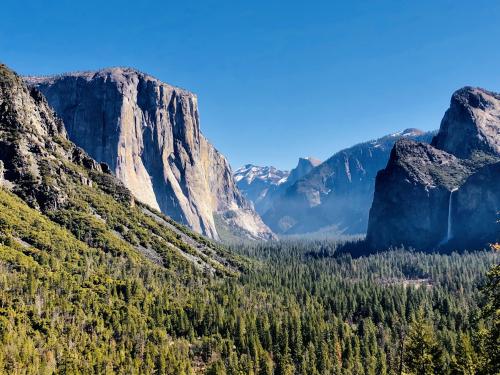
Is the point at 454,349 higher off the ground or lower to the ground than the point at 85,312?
lower

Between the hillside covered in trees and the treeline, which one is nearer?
the treeline

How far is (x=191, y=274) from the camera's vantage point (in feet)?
628

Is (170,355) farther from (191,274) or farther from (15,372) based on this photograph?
(191,274)

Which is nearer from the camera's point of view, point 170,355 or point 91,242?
point 170,355

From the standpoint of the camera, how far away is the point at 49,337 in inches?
3890

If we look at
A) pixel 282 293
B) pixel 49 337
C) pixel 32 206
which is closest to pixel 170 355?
pixel 49 337

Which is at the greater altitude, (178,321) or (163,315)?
(163,315)

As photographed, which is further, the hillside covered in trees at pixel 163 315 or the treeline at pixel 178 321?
the hillside covered in trees at pixel 163 315

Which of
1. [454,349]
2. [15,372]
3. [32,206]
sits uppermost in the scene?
[32,206]

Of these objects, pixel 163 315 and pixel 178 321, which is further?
pixel 163 315

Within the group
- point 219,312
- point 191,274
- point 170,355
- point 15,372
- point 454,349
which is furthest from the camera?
point 191,274

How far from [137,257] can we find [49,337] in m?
84.8

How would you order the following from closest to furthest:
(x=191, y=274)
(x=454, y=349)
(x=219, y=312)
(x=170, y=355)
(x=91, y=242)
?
(x=170, y=355) < (x=454, y=349) < (x=219, y=312) < (x=91, y=242) < (x=191, y=274)

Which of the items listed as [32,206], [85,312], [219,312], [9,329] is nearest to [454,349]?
[219,312]
